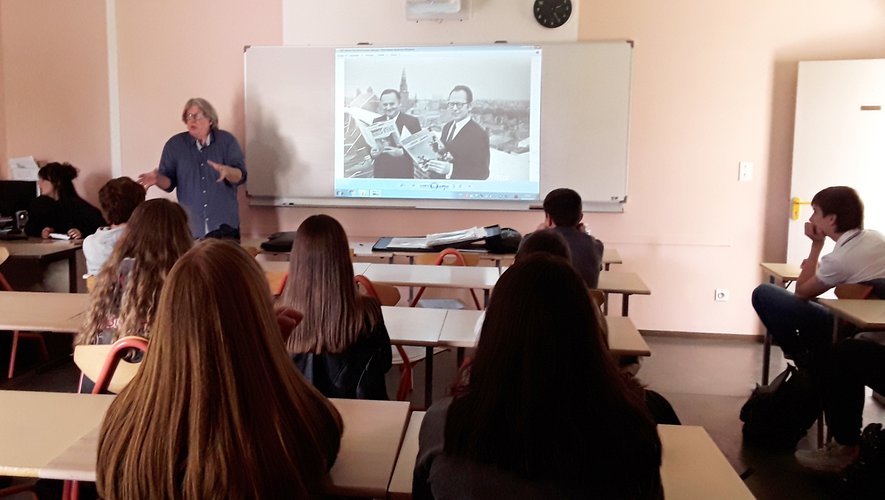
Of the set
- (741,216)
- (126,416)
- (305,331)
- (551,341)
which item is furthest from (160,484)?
(741,216)

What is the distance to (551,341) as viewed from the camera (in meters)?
1.07

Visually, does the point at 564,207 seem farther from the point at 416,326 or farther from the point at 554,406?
the point at 554,406

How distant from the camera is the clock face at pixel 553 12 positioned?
4793 millimetres

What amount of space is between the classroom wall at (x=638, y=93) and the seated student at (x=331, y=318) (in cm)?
306

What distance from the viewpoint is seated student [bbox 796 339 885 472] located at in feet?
8.79

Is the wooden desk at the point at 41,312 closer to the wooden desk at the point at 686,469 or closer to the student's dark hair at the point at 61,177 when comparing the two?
the wooden desk at the point at 686,469

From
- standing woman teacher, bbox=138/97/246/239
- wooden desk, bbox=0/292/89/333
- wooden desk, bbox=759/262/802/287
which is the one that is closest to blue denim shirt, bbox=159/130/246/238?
standing woman teacher, bbox=138/97/246/239

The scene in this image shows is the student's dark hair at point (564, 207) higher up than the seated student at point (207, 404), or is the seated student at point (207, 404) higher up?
the student's dark hair at point (564, 207)

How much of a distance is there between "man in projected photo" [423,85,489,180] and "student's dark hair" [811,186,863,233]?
233 centimetres

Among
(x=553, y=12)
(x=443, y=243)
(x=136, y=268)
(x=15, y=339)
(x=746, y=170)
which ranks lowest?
(x=15, y=339)

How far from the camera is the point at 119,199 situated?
10.5ft

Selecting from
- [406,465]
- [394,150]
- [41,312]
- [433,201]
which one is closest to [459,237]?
[433,201]

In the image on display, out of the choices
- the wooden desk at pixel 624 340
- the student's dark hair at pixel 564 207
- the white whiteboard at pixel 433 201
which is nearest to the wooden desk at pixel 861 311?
the wooden desk at pixel 624 340

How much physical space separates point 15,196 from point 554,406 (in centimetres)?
530
